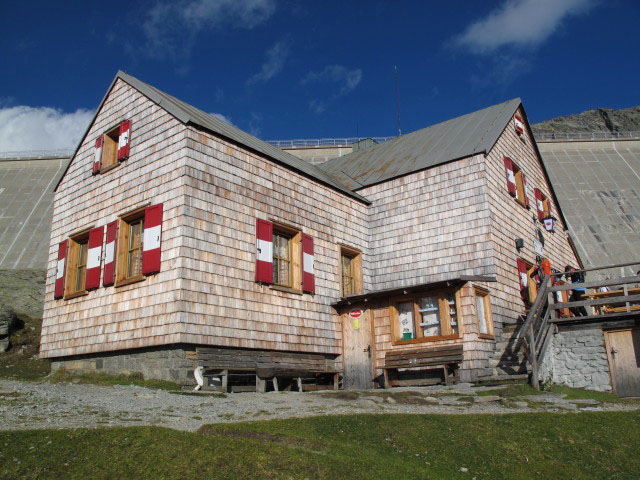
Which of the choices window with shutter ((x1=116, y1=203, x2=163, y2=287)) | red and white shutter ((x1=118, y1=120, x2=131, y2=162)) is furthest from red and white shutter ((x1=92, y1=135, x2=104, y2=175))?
window with shutter ((x1=116, y1=203, x2=163, y2=287))

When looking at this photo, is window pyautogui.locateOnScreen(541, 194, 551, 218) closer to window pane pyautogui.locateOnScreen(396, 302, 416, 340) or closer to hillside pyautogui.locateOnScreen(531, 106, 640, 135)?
window pane pyautogui.locateOnScreen(396, 302, 416, 340)

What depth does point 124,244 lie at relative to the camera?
14.2m

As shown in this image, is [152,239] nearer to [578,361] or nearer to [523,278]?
[578,361]

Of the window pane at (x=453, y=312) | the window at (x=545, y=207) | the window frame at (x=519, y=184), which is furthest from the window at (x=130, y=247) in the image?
the window at (x=545, y=207)

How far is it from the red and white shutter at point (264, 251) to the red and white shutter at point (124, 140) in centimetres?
Result: 401

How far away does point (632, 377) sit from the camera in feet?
44.9

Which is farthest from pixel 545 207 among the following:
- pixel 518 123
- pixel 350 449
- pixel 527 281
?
pixel 350 449

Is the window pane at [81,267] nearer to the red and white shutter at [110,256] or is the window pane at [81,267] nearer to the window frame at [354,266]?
the red and white shutter at [110,256]

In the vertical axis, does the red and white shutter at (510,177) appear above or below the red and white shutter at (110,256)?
above

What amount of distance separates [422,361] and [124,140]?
9.78 m

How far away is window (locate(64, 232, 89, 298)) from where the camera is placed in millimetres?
15500

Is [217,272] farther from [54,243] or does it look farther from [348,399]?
[54,243]

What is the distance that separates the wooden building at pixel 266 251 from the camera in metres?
13.0

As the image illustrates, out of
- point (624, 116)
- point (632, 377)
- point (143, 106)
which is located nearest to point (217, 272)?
point (143, 106)
